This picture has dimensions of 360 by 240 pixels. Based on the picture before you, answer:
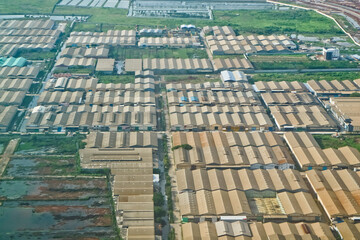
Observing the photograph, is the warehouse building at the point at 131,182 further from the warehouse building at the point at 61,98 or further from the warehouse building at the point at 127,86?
the warehouse building at the point at 127,86

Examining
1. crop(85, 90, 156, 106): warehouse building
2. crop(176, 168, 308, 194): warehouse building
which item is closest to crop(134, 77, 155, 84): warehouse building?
crop(85, 90, 156, 106): warehouse building

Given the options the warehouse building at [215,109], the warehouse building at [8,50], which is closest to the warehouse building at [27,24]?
the warehouse building at [8,50]

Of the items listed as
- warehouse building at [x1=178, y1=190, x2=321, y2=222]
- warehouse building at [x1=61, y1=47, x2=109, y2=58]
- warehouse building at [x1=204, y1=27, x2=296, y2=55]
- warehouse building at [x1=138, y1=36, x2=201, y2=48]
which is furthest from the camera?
warehouse building at [x1=138, y1=36, x2=201, y2=48]

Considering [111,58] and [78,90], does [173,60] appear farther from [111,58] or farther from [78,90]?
[78,90]

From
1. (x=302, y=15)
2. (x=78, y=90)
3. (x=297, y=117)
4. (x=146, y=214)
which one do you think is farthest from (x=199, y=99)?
(x=302, y=15)

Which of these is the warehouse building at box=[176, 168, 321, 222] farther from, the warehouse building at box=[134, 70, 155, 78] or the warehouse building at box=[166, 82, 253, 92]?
the warehouse building at box=[134, 70, 155, 78]

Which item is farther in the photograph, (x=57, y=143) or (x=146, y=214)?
(x=57, y=143)
